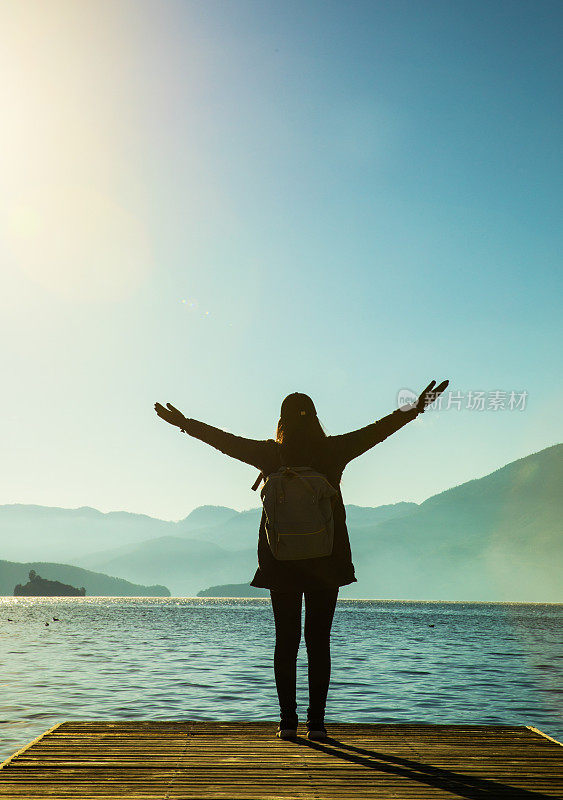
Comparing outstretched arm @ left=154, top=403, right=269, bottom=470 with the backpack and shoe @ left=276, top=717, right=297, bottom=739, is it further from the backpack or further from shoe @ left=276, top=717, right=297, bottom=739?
shoe @ left=276, top=717, right=297, bottom=739

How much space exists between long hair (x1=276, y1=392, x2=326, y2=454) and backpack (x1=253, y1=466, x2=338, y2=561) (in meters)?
0.33

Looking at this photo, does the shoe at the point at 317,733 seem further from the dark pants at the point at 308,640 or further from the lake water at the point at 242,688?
the lake water at the point at 242,688

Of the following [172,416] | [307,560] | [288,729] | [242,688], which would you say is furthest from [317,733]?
[242,688]

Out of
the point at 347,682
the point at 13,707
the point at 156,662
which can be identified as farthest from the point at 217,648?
the point at 13,707

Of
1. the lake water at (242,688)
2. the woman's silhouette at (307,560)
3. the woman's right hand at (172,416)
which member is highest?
the woman's right hand at (172,416)

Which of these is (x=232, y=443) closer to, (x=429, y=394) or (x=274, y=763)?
(x=429, y=394)

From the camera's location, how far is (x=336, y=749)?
6.37 m

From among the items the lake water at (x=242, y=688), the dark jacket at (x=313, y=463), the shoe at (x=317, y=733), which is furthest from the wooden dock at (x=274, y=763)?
the lake water at (x=242, y=688)

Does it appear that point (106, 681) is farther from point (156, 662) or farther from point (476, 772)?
point (476, 772)

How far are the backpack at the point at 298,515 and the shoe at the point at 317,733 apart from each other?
1.64 m

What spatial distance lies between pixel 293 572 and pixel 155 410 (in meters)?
2.21

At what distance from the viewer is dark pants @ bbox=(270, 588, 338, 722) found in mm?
6500

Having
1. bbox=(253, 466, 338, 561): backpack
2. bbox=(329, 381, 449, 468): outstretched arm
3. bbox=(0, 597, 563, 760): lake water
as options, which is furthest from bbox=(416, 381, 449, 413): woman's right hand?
bbox=(0, 597, 563, 760): lake water

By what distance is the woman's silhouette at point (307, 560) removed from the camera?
646 cm
